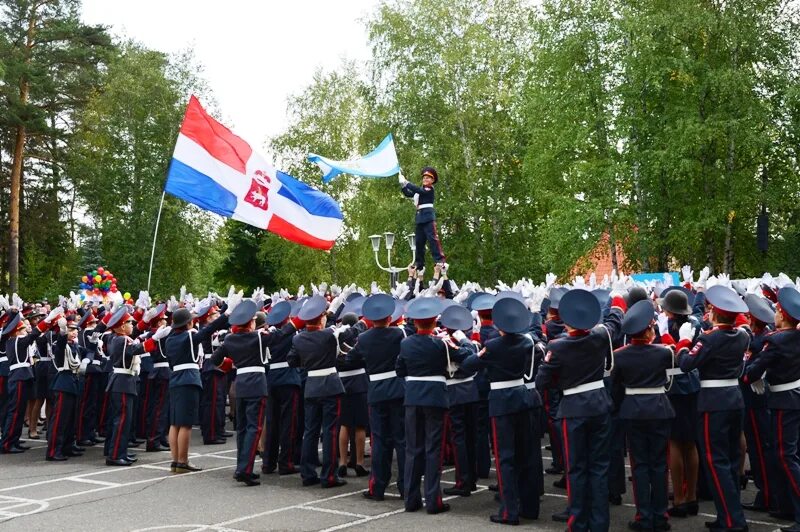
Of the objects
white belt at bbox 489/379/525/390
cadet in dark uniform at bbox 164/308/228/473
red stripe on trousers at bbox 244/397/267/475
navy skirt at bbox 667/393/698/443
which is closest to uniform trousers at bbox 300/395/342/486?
red stripe on trousers at bbox 244/397/267/475

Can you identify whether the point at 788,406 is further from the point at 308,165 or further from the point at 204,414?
the point at 308,165

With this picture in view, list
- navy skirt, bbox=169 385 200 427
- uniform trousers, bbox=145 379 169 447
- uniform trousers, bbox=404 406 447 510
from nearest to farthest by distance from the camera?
1. uniform trousers, bbox=404 406 447 510
2. navy skirt, bbox=169 385 200 427
3. uniform trousers, bbox=145 379 169 447

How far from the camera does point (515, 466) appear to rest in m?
9.05

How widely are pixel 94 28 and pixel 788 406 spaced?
127 feet

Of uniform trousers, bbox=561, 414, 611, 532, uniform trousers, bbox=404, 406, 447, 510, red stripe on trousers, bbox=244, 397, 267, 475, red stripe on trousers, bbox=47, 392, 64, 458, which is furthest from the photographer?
red stripe on trousers, bbox=47, 392, 64, 458

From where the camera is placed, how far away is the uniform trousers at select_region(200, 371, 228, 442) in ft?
47.9

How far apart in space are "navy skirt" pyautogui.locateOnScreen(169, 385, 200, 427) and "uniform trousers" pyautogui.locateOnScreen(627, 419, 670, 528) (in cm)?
560

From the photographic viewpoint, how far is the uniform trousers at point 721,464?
321 inches

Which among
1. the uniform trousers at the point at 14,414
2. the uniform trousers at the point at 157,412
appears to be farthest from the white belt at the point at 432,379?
the uniform trousers at the point at 14,414

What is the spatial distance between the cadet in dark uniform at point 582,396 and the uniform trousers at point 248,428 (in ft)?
13.5

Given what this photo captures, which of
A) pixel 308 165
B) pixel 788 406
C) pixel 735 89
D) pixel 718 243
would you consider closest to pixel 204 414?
pixel 788 406

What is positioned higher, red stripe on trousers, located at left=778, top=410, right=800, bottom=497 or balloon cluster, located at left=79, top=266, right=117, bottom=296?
balloon cluster, located at left=79, top=266, right=117, bottom=296

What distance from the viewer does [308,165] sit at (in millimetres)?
48125

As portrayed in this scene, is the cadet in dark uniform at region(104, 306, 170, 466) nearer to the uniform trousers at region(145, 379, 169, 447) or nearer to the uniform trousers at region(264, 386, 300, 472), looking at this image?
the uniform trousers at region(145, 379, 169, 447)
